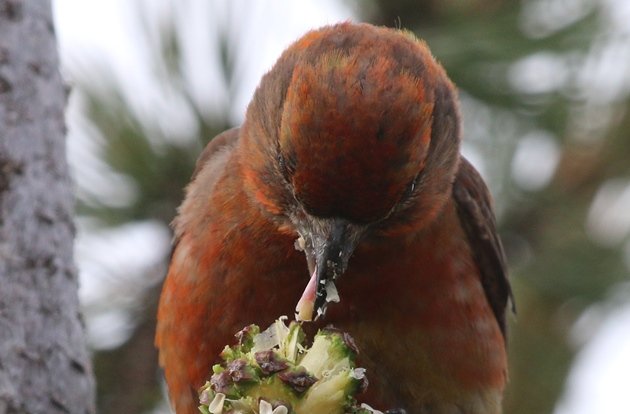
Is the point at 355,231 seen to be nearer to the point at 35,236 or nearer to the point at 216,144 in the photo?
the point at 35,236

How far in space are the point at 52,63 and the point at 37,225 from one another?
64 centimetres

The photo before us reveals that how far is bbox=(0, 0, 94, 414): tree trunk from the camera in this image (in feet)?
11.3

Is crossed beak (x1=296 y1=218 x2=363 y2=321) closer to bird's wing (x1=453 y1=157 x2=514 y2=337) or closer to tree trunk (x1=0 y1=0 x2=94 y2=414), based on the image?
tree trunk (x1=0 y1=0 x2=94 y2=414)

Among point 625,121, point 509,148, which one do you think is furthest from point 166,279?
point 625,121

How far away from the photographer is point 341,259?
3.57 meters

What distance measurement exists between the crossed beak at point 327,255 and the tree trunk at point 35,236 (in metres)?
0.76

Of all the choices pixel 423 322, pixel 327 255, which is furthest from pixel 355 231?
pixel 423 322

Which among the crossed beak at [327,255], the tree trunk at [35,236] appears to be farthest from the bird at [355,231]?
the tree trunk at [35,236]

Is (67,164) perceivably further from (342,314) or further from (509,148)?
(509,148)

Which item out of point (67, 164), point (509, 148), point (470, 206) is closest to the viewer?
point (67, 164)

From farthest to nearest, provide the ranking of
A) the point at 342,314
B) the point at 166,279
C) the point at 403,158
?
the point at 166,279 < the point at 342,314 < the point at 403,158

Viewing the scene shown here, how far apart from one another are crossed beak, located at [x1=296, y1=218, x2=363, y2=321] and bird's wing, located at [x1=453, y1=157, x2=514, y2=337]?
1.36m

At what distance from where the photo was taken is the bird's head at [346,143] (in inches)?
131

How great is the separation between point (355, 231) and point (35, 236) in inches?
40.3
